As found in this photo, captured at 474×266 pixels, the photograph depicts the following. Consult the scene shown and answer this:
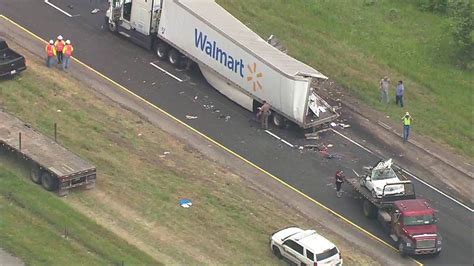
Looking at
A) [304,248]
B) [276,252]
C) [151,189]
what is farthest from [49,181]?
[304,248]

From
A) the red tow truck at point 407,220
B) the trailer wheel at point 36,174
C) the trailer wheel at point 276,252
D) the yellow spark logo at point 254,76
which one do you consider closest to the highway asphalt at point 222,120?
the red tow truck at point 407,220

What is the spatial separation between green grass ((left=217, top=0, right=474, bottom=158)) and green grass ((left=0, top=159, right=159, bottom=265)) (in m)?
18.4

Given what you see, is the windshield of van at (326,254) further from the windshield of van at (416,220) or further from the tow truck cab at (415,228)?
the windshield of van at (416,220)

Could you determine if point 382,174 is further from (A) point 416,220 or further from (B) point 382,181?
(A) point 416,220

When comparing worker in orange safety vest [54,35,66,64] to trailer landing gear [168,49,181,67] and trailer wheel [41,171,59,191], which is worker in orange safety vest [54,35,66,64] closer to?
trailer landing gear [168,49,181,67]

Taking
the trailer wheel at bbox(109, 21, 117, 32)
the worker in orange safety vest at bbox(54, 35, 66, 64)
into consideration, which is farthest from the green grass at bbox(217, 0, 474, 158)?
the worker in orange safety vest at bbox(54, 35, 66, 64)

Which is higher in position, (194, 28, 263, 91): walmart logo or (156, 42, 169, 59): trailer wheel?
(194, 28, 263, 91): walmart logo

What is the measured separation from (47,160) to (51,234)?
14.9 feet

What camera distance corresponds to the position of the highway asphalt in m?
39.7

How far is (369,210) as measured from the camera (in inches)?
1531

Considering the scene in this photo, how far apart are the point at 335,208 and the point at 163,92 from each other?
37.9ft

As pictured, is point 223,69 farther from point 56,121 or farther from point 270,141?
point 56,121

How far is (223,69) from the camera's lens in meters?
46.5

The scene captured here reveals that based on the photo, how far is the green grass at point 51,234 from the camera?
3259cm
